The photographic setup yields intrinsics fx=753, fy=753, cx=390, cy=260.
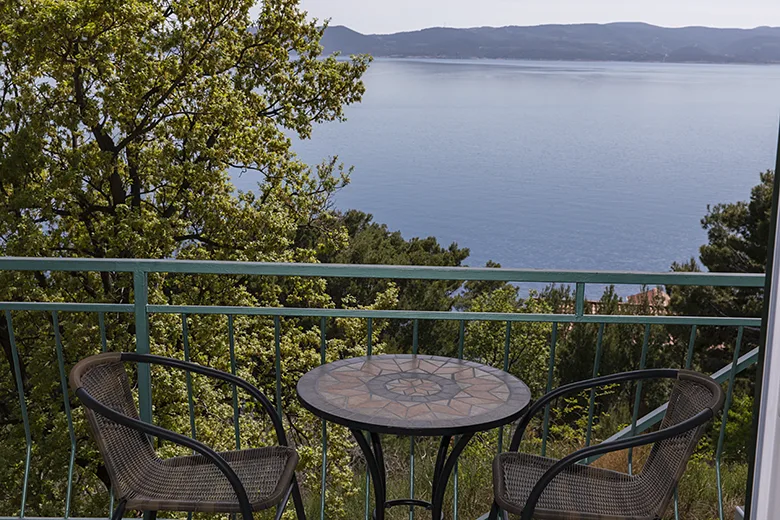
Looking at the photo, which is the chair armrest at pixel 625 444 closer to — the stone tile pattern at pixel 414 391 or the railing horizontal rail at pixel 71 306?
the stone tile pattern at pixel 414 391

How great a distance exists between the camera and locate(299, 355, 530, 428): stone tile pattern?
2.16m

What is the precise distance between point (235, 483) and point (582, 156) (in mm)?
53455

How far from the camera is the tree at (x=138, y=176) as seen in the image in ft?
34.7

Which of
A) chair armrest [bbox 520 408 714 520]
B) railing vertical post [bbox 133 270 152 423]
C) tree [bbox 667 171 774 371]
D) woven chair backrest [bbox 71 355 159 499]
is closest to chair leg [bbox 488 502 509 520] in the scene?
chair armrest [bbox 520 408 714 520]

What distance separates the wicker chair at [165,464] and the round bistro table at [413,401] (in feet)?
0.84

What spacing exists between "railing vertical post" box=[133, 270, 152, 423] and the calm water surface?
3594 cm

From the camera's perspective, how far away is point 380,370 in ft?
8.40

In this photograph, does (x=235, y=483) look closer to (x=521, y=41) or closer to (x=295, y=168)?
(x=295, y=168)

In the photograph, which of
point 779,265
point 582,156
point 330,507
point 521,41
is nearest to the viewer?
point 779,265

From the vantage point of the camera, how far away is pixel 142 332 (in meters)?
2.74

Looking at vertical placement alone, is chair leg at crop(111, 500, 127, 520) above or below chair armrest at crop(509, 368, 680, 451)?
below

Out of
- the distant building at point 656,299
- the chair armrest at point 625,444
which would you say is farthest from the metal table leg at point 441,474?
the distant building at point 656,299

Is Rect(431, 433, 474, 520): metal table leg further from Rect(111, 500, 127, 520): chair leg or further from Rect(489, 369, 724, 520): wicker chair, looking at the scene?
Rect(111, 500, 127, 520): chair leg

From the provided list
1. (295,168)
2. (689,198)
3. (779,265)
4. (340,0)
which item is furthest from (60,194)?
(689,198)
